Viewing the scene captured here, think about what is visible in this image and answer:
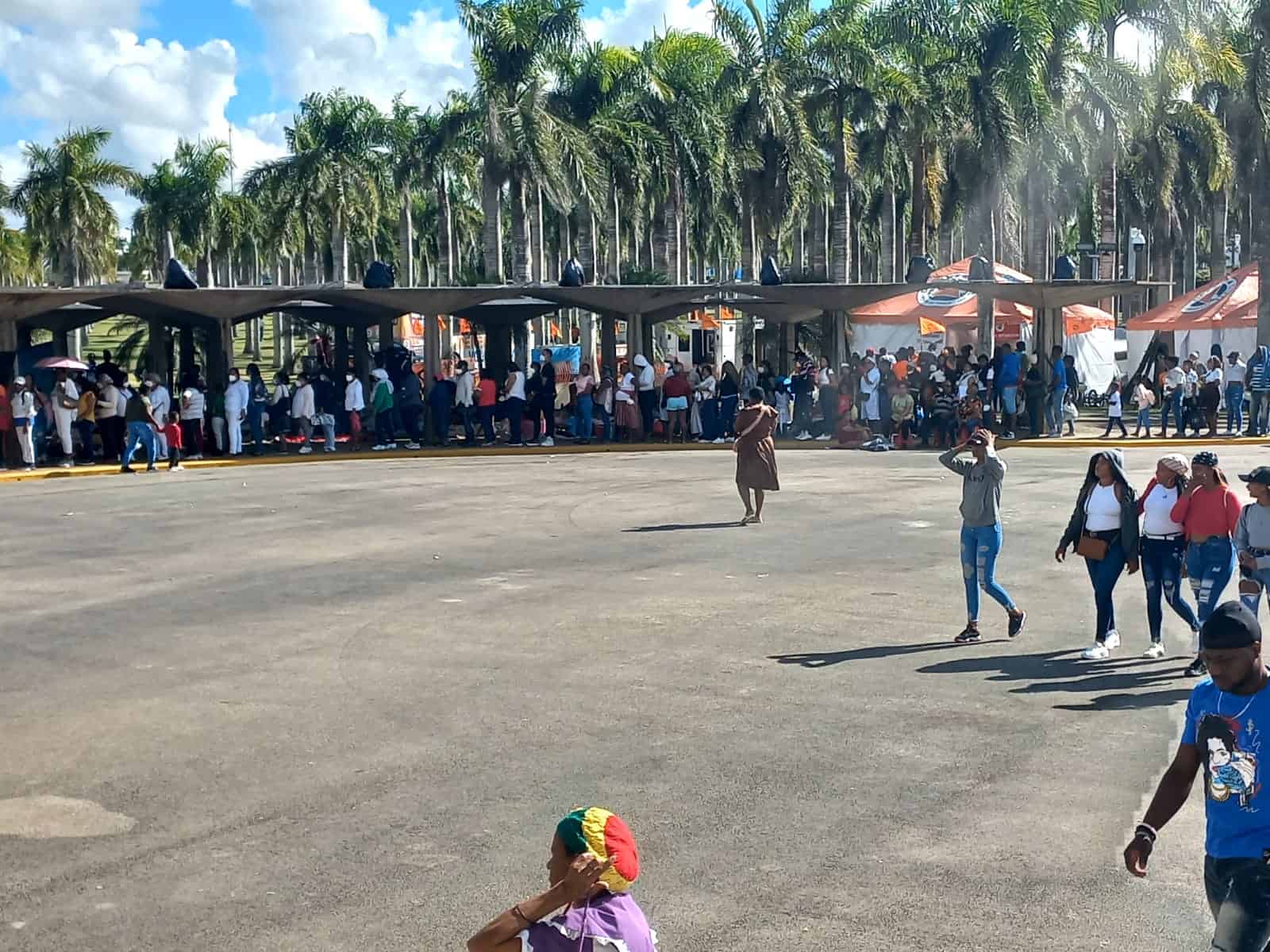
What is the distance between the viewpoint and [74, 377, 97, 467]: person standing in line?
26.8 m

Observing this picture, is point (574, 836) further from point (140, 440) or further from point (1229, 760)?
point (140, 440)

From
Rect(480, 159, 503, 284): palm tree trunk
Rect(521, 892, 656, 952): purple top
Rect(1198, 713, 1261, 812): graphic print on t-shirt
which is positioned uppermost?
Result: Rect(480, 159, 503, 284): palm tree trunk

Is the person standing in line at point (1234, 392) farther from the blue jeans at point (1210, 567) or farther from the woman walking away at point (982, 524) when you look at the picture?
the blue jeans at point (1210, 567)

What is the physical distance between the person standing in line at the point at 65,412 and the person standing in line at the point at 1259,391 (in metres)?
21.9

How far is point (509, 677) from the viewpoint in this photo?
10.0 meters

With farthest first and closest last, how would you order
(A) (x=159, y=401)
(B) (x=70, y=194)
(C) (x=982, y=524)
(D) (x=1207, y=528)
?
(B) (x=70, y=194) → (A) (x=159, y=401) → (C) (x=982, y=524) → (D) (x=1207, y=528)

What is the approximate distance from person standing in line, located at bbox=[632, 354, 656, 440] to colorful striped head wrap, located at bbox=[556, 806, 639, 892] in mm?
26083

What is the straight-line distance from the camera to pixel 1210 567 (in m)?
10.0

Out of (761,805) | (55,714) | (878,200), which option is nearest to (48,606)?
(55,714)

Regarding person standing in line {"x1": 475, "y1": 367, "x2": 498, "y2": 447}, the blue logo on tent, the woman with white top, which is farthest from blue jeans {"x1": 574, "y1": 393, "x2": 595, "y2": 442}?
the blue logo on tent

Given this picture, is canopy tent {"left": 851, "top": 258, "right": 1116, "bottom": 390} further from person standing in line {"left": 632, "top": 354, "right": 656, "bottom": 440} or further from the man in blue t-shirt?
the man in blue t-shirt

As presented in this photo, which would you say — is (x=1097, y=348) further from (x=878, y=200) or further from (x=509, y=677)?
(x=509, y=677)

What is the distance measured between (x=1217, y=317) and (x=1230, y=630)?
34.3 m

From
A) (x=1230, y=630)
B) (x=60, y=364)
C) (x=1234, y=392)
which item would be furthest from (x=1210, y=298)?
(x=1230, y=630)
